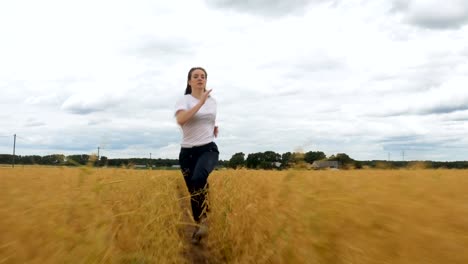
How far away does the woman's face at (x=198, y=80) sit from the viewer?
5.27 m

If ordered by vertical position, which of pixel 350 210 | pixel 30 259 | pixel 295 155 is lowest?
pixel 30 259

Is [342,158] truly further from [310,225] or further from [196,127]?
[196,127]

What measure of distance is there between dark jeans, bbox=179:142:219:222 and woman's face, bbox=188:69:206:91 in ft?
2.26

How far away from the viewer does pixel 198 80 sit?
17.3 feet

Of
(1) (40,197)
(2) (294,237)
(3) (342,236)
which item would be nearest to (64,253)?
(1) (40,197)

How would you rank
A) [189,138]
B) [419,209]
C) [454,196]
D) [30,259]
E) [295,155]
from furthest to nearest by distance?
[189,138] < [454,196] < [295,155] < [419,209] < [30,259]

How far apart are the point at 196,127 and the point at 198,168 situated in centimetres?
57

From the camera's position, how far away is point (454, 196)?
101 inches

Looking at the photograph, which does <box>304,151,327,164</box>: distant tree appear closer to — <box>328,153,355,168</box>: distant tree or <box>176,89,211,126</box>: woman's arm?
<box>328,153,355,168</box>: distant tree

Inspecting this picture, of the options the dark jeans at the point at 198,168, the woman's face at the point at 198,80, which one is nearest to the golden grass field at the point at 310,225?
the dark jeans at the point at 198,168

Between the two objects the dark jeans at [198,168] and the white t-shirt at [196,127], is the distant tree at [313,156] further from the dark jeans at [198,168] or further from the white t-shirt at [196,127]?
the white t-shirt at [196,127]

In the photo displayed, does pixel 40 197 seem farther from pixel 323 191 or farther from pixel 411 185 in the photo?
pixel 411 185

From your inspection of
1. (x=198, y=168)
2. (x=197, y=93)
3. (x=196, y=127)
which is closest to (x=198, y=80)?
(x=197, y=93)

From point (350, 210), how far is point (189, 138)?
130 inches
